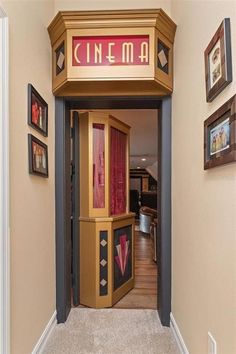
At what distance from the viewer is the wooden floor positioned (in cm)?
281

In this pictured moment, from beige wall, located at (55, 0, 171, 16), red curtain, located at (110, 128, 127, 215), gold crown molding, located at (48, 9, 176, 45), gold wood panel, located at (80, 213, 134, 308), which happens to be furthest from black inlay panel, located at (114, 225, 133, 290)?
beige wall, located at (55, 0, 171, 16)

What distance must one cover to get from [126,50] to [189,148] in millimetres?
877

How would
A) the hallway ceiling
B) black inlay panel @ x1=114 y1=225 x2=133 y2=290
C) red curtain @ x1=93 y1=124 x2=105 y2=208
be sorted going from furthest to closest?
the hallway ceiling, black inlay panel @ x1=114 y1=225 x2=133 y2=290, red curtain @ x1=93 y1=124 x2=105 y2=208

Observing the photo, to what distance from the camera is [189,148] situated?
176 centimetres

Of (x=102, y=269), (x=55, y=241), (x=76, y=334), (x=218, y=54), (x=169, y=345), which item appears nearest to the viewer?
(x=218, y=54)

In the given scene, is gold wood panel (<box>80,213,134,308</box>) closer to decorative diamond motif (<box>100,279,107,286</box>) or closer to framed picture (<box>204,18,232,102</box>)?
decorative diamond motif (<box>100,279,107,286</box>)

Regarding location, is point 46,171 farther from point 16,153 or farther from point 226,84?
point 226,84

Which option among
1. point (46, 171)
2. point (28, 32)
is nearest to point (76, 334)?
point (46, 171)

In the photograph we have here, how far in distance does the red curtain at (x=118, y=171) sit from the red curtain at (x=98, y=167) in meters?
0.18

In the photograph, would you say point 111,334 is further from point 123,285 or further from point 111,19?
point 111,19

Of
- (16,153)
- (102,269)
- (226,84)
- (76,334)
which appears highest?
(226,84)

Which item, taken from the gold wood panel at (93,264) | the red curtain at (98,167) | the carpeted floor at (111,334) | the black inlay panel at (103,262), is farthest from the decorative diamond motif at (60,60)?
the carpeted floor at (111,334)

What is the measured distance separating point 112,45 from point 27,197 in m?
1.24

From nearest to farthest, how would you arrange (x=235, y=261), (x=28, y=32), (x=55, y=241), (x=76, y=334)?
(x=235, y=261), (x=28, y=32), (x=76, y=334), (x=55, y=241)
